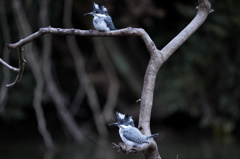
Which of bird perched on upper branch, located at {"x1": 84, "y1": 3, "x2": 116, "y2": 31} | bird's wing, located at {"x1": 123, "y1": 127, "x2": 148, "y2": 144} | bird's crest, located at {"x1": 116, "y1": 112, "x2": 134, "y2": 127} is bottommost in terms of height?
bird's wing, located at {"x1": 123, "y1": 127, "x2": 148, "y2": 144}

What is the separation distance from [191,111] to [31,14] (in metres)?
3.44

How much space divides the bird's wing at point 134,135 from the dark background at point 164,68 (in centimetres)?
409

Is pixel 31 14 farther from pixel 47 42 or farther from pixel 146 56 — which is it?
pixel 146 56

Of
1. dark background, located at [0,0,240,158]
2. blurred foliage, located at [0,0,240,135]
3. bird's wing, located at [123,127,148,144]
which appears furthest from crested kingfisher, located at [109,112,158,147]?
blurred foliage, located at [0,0,240,135]

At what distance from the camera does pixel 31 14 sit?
24.8ft

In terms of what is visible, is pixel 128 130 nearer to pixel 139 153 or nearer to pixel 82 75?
A: pixel 139 153

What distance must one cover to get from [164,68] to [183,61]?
52 cm

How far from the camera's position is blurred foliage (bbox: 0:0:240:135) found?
734 cm

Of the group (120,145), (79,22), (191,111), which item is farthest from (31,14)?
(120,145)

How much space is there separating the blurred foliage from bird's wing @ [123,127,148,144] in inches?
177

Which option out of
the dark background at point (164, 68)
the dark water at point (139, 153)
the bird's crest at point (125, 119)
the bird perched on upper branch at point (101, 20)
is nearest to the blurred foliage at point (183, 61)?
the dark background at point (164, 68)

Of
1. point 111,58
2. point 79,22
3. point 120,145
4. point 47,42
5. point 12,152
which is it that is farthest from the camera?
point 79,22

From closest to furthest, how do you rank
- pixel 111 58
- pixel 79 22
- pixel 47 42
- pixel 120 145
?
pixel 120 145
pixel 47 42
pixel 111 58
pixel 79 22

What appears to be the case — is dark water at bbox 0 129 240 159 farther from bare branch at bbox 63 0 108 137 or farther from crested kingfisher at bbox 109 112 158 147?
crested kingfisher at bbox 109 112 158 147
